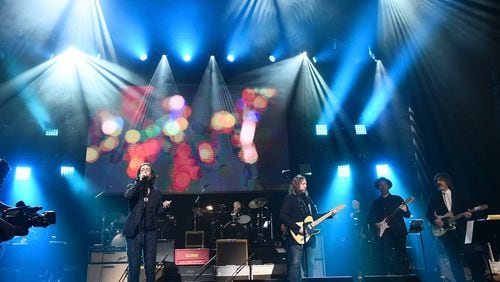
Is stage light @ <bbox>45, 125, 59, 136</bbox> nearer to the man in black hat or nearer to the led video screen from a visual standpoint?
the led video screen

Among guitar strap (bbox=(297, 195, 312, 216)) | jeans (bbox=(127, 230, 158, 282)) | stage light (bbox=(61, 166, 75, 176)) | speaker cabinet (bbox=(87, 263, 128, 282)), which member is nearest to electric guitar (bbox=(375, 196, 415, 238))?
guitar strap (bbox=(297, 195, 312, 216))

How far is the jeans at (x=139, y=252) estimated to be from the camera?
4750mm

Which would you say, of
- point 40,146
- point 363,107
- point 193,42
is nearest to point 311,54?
point 363,107

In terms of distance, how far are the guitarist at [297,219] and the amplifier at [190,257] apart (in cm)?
217

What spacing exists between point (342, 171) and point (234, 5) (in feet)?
19.7

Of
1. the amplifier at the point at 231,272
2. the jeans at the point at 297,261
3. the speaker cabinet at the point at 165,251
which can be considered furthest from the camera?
the speaker cabinet at the point at 165,251

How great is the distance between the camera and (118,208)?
9.79 metres

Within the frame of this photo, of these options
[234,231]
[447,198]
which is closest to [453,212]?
[447,198]

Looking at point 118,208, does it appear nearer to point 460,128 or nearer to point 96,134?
point 96,134

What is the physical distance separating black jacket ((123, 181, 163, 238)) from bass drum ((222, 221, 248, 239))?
396 centimetres

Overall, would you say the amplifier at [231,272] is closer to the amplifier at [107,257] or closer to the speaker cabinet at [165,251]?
the speaker cabinet at [165,251]

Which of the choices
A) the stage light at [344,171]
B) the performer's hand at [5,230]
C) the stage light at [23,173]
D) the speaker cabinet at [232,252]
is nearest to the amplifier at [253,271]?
the speaker cabinet at [232,252]

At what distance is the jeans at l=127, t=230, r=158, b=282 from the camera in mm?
4750

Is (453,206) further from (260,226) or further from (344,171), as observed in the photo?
(344,171)
